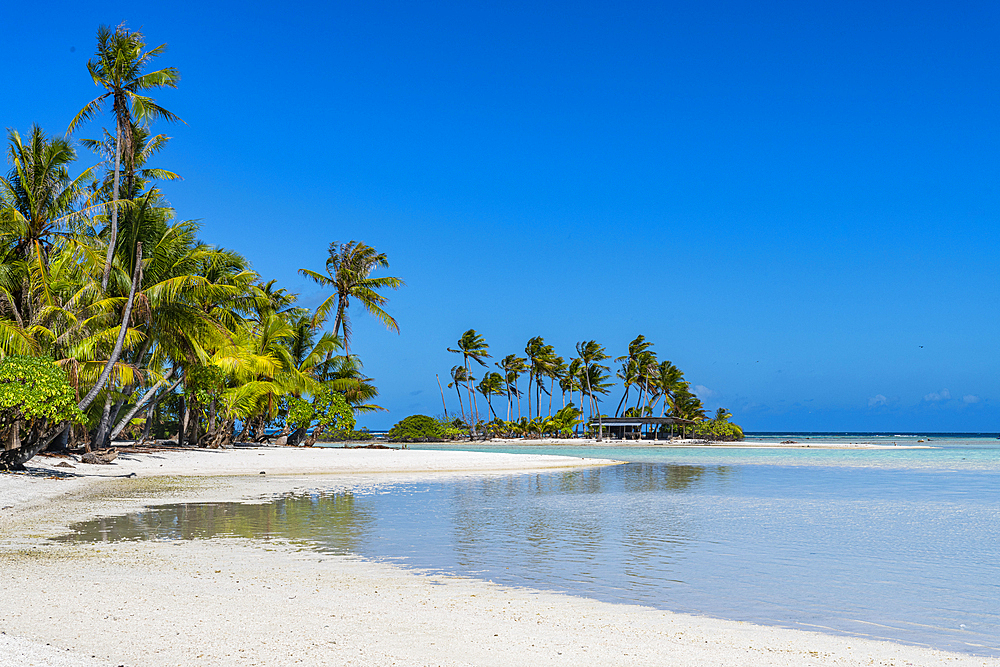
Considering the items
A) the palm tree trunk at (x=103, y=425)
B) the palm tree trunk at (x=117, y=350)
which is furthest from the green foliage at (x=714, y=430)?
the palm tree trunk at (x=117, y=350)

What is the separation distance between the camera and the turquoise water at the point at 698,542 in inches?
286

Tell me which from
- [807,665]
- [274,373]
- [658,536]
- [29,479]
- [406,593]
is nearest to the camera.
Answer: [807,665]

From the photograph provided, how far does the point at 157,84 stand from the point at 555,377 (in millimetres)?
71100

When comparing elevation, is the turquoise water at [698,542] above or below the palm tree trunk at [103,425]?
below

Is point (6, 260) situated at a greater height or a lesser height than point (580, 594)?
greater

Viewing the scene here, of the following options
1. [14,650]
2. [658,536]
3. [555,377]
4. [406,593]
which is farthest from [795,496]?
[555,377]

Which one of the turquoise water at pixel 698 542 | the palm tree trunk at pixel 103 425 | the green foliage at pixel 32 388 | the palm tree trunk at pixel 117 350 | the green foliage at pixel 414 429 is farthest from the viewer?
the green foliage at pixel 414 429

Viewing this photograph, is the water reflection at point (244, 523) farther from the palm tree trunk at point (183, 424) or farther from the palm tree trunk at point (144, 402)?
the palm tree trunk at point (183, 424)

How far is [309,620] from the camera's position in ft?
19.9

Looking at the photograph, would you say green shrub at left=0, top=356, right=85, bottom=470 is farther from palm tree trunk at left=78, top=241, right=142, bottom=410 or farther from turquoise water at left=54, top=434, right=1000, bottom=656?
turquoise water at left=54, top=434, right=1000, bottom=656

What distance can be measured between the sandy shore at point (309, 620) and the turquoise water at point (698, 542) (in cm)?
73

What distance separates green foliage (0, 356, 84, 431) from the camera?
51.4ft

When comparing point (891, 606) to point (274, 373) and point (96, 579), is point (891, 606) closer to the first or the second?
point (96, 579)

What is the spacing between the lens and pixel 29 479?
17.2 meters
